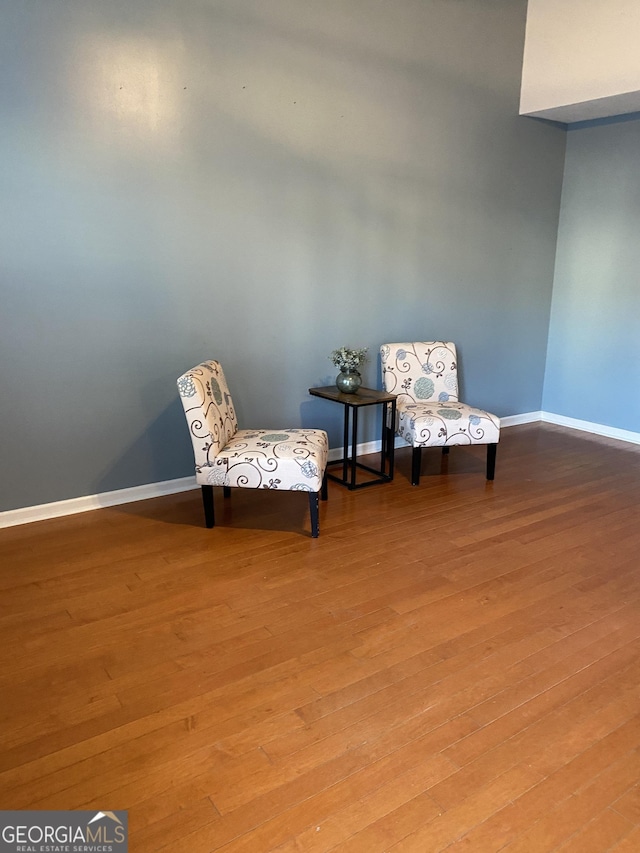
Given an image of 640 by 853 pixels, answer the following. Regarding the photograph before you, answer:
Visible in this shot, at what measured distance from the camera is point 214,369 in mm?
3262

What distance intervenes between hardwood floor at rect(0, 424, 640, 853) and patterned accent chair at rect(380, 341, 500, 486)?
53cm

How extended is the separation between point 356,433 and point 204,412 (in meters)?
1.10

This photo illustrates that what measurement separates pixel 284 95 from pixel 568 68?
211cm

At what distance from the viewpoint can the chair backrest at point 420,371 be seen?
4137mm

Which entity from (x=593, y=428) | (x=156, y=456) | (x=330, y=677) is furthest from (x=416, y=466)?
(x=593, y=428)

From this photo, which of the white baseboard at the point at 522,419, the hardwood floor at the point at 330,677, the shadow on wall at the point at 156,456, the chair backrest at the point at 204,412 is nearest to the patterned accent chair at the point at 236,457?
the chair backrest at the point at 204,412

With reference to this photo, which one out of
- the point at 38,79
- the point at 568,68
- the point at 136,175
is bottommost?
the point at 136,175

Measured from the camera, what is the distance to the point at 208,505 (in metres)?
3.14

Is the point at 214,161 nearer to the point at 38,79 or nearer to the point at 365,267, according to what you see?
the point at 38,79

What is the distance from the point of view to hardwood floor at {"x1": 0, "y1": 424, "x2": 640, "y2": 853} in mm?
1545

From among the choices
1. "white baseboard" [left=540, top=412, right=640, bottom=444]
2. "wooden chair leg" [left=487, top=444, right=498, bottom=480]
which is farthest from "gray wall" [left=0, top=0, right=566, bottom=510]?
"white baseboard" [left=540, top=412, right=640, bottom=444]

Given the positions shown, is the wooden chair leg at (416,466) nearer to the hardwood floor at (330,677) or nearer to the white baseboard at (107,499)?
the hardwood floor at (330,677)

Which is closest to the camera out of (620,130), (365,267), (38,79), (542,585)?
(542,585)

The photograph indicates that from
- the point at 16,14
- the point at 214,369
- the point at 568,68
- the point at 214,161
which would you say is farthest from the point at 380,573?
the point at 568,68
